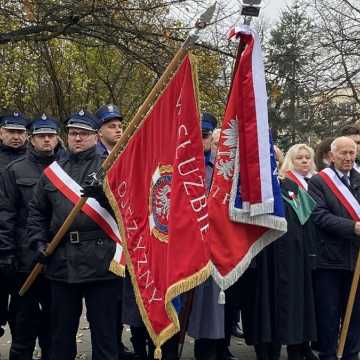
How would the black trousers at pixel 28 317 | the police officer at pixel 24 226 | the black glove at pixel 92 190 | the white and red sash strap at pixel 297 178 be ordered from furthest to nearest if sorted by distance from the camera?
the white and red sash strap at pixel 297 178
the black trousers at pixel 28 317
the police officer at pixel 24 226
the black glove at pixel 92 190

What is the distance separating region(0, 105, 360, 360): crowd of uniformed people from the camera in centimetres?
471

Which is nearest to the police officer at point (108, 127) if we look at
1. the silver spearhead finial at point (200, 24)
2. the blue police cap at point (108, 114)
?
the blue police cap at point (108, 114)

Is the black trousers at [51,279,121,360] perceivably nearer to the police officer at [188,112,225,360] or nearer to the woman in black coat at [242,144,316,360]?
the police officer at [188,112,225,360]

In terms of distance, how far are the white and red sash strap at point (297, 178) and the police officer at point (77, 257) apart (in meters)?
1.98

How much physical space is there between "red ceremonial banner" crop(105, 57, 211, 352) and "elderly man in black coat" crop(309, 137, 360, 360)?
187 cm

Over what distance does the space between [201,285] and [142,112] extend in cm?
167

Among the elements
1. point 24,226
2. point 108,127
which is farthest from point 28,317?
point 108,127

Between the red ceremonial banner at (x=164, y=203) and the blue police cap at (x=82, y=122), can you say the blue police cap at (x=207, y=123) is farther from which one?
the red ceremonial banner at (x=164, y=203)

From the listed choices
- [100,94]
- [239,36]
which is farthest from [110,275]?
[100,94]

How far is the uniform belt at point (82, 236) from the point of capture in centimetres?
457

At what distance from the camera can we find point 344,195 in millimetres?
5512

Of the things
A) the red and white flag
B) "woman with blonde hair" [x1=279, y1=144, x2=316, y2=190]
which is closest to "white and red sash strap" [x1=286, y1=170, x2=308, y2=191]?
"woman with blonde hair" [x1=279, y1=144, x2=316, y2=190]

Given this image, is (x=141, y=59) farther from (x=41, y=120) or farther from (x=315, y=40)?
(x=315, y=40)

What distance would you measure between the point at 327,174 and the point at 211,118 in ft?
3.70
